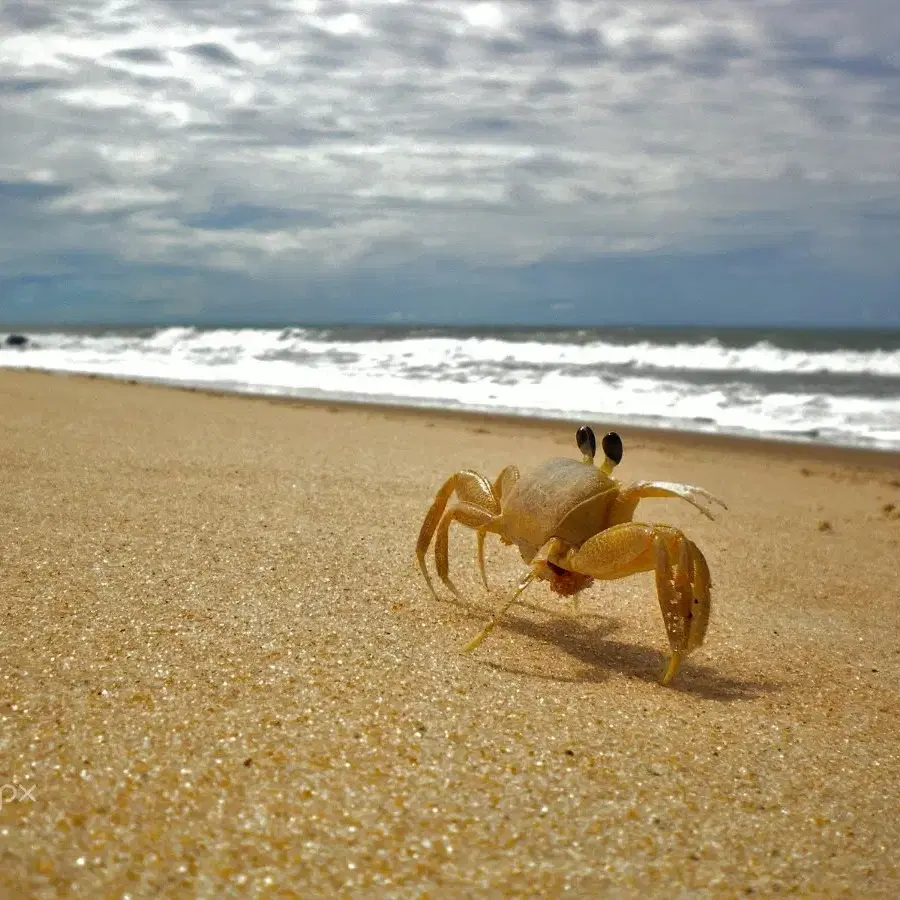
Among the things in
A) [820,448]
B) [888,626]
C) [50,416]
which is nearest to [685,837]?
[888,626]

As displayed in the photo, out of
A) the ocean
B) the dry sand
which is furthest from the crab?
the ocean

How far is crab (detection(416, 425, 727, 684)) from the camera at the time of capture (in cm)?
274

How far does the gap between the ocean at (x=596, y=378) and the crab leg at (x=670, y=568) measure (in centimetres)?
984

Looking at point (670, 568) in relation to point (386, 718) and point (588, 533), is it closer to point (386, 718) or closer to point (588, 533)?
point (588, 533)

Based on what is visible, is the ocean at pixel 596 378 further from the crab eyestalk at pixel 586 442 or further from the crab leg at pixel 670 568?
the crab leg at pixel 670 568

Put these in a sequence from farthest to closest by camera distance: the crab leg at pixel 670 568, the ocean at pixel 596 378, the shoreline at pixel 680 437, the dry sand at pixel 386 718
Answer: the ocean at pixel 596 378 → the shoreline at pixel 680 437 → the crab leg at pixel 670 568 → the dry sand at pixel 386 718

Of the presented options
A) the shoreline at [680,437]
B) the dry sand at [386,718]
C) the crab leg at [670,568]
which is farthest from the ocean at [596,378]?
the crab leg at [670,568]

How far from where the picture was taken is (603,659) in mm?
3027

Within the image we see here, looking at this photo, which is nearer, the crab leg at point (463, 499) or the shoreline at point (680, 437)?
the crab leg at point (463, 499)

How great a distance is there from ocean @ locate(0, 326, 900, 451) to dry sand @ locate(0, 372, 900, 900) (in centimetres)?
904

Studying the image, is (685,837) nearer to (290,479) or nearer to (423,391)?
(290,479)

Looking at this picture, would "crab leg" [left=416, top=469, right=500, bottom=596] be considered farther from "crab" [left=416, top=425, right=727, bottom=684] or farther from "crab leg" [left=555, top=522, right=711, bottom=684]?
"crab leg" [left=555, top=522, right=711, bottom=684]

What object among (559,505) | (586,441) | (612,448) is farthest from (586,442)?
(559,505)

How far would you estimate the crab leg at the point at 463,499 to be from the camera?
A: 3333mm
